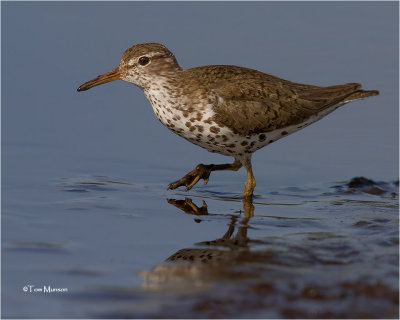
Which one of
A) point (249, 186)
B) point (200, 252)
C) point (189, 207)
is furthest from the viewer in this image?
point (249, 186)

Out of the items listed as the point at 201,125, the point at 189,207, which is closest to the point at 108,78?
the point at 201,125

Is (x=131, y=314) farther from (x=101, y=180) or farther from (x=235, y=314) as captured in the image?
(x=101, y=180)

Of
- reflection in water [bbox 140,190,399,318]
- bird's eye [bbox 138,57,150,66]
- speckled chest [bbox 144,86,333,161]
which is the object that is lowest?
reflection in water [bbox 140,190,399,318]

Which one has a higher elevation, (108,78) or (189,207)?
(108,78)

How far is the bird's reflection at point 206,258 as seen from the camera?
22.1 feet

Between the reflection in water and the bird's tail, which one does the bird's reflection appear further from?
the bird's tail

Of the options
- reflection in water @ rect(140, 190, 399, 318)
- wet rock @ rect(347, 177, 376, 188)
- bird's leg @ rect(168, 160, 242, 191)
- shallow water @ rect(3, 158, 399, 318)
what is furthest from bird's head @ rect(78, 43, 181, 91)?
wet rock @ rect(347, 177, 376, 188)

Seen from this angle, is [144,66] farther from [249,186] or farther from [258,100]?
[249,186]

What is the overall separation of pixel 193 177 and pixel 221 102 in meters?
1.45

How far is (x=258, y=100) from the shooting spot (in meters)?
10.0

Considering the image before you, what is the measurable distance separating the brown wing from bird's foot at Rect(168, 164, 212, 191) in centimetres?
112

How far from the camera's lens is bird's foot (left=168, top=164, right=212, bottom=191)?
10.5 m

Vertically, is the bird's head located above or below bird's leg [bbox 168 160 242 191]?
above

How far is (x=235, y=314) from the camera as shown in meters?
5.85
